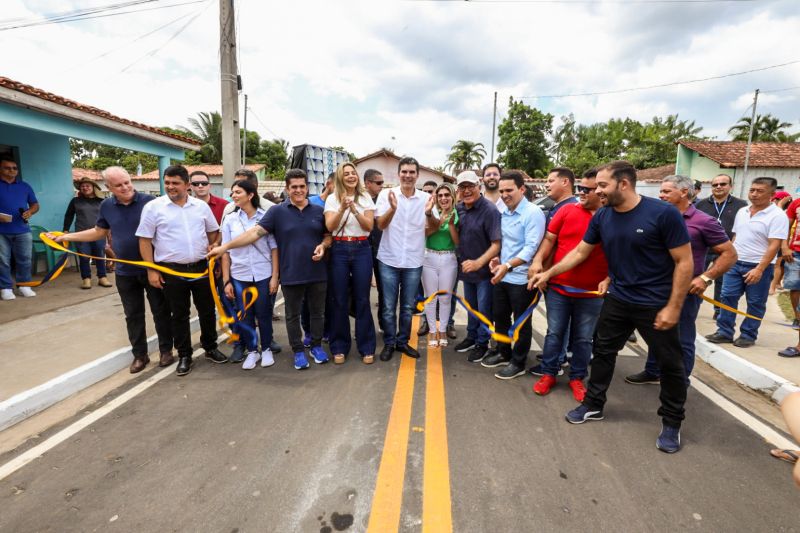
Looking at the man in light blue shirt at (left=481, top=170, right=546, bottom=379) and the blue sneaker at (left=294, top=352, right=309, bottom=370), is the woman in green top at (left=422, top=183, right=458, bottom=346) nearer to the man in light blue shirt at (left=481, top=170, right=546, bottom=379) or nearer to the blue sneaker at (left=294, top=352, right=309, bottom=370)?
the man in light blue shirt at (left=481, top=170, right=546, bottom=379)

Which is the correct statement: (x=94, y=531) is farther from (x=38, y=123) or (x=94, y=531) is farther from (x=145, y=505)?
(x=38, y=123)

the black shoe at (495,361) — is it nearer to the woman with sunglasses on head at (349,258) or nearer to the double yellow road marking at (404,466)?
the double yellow road marking at (404,466)

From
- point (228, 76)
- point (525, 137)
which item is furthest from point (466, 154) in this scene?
point (228, 76)

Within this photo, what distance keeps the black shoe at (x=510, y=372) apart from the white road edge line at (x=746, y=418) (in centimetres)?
161

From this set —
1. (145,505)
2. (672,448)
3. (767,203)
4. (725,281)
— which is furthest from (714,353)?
(145,505)

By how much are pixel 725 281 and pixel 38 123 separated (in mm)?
10891

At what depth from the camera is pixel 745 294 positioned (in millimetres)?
4844

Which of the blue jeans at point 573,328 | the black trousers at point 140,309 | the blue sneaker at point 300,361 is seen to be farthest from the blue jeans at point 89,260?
the blue jeans at point 573,328

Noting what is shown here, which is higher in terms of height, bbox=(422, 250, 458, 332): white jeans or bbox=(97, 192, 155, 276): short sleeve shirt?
bbox=(97, 192, 155, 276): short sleeve shirt

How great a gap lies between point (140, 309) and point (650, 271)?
4.56 m

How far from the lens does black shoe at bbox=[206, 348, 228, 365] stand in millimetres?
4363

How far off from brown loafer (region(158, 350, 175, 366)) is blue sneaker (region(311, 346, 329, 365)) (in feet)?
4.85

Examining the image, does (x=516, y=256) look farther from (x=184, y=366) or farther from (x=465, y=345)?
(x=184, y=366)

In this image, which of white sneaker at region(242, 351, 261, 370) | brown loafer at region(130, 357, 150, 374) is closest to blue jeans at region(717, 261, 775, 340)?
white sneaker at region(242, 351, 261, 370)
